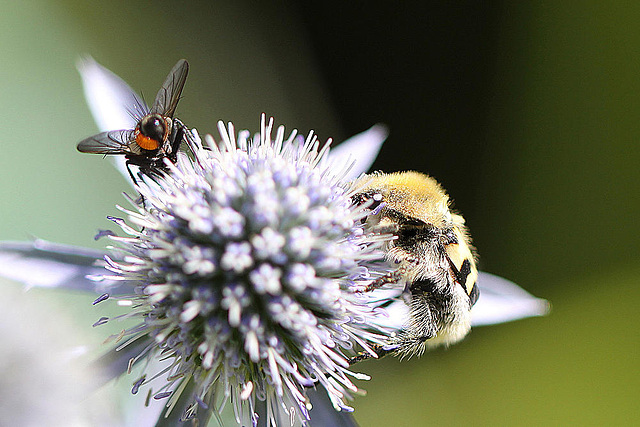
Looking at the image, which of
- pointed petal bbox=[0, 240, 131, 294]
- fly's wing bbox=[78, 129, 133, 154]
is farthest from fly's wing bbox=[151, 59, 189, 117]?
pointed petal bbox=[0, 240, 131, 294]

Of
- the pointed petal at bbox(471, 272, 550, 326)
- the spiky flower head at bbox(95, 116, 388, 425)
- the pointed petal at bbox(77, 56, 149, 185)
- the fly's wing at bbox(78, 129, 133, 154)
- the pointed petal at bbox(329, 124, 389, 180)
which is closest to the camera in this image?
the spiky flower head at bbox(95, 116, 388, 425)

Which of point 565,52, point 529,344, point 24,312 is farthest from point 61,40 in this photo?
point 529,344

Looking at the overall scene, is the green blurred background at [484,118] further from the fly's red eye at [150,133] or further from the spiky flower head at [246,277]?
the spiky flower head at [246,277]

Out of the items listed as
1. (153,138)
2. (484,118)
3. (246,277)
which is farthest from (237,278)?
(484,118)

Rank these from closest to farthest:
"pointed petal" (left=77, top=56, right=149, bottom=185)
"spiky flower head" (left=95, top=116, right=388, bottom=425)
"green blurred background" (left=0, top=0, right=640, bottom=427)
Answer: "spiky flower head" (left=95, top=116, right=388, bottom=425), "pointed petal" (left=77, top=56, right=149, bottom=185), "green blurred background" (left=0, top=0, right=640, bottom=427)

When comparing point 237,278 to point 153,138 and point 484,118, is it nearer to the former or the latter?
point 153,138

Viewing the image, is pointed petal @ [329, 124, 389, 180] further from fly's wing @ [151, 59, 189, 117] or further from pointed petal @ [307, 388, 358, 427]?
pointed petal @ [307, 388, 358, 427]

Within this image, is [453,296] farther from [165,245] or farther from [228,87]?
[228,87]

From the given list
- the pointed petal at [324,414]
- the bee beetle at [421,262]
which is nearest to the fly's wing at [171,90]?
the bee beetle at [421,262]
